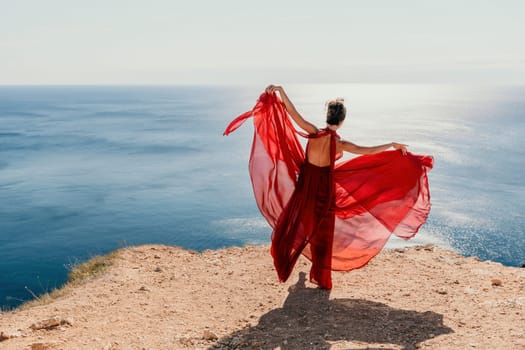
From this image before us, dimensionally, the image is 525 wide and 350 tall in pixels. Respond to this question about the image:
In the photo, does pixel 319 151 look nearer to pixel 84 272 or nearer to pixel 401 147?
pixel 401 147

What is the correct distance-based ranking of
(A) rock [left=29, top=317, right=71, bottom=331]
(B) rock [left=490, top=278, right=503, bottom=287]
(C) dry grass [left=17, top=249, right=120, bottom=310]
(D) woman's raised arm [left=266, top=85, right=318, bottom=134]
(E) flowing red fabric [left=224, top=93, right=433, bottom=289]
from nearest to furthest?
(A) rock [left=29, top=317, right=71, bottom=331] < (D) woman's raised arm [left=266, top=85, right=318, bottom=134] < (E) flowing red fabric [left=224, top=93, right=433, bottom=289] < (B) rock [left=490, top=278, right=503, bottom=287] < (C) dry grass [left=17, top=249, right=120, bottom=310]

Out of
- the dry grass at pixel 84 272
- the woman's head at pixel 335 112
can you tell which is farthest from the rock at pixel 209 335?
the dry grass at pixel 84 272

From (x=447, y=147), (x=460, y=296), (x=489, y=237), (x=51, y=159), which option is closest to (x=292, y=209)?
(x=460, y=296)

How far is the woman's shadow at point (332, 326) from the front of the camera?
556cm

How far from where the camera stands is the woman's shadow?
556cm

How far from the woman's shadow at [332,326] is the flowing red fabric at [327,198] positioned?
0.57 metres

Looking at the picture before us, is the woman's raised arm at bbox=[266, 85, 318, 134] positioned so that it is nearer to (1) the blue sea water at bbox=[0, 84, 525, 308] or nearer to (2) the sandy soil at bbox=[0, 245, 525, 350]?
(2) the sandy soil at bbox=[0, 245, 525, 350]

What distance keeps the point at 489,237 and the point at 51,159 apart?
173 feet

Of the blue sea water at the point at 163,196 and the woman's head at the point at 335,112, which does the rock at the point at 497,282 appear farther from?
the blue sea water at the point at 163,196

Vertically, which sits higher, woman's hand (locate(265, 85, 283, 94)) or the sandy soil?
woman's hand (locate(265, 85, 283, 94))

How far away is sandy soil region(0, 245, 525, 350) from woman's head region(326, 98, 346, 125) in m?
2.70

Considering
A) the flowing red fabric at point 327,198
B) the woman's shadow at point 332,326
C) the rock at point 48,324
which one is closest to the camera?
the woman's shadow at point 332,326

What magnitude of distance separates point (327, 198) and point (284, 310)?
5.91 feet

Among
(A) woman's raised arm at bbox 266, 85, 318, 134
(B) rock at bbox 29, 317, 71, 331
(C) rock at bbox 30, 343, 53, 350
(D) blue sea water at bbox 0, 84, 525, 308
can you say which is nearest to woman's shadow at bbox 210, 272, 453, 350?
(C) rock at bbox 30, 343, 53, 350
